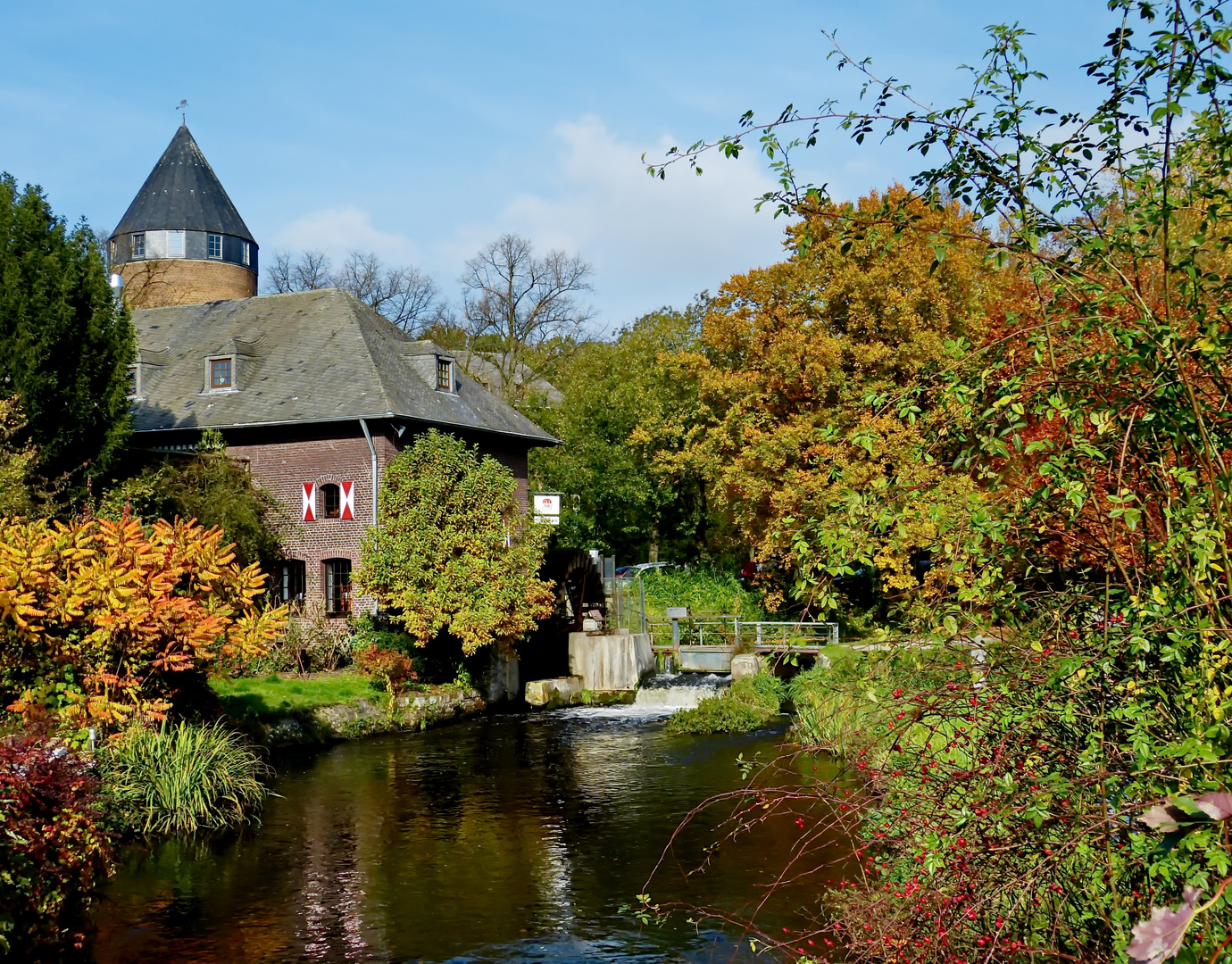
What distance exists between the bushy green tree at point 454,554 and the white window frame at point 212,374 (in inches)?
282

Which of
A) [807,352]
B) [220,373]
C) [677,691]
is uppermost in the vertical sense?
[220,373]

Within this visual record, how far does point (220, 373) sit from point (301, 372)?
2302 mm

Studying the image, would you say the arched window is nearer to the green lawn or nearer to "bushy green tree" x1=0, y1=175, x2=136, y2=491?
the green lawn

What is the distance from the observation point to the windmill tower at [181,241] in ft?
127

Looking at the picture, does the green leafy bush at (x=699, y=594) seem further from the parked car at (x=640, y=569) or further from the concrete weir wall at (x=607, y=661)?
the concrete weir wall at (x=607, y=661)

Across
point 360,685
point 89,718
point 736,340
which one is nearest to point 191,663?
point 89,718

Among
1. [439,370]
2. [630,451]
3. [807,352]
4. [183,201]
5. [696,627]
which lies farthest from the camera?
[183,201]

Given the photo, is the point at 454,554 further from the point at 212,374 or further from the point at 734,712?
the point at 212,374

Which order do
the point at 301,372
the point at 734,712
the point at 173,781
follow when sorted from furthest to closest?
the point at 301,372 < the point at 734,712 < the point at 173,781

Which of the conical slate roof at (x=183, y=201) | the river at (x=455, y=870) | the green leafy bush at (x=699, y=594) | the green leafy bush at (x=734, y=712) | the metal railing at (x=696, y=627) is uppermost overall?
the conical slate roof at (x=183, y=201)

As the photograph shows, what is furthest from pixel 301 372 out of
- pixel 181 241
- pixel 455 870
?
pixel 455 870

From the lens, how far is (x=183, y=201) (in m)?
39.2

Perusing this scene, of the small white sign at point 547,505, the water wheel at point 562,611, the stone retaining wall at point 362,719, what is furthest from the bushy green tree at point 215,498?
the small white sign at point 547,505

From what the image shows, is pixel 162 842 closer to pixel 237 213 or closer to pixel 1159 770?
pixel 1159 770
